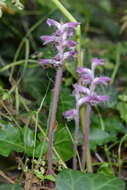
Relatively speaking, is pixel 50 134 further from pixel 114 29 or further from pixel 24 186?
pixel 114 29

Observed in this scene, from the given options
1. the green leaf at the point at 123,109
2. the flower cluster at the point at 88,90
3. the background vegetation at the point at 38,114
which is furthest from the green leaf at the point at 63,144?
the green leaf at the point at 123,109

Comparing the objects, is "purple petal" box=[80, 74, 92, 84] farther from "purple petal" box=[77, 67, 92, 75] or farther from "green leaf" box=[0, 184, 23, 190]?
"green leaf" box=[0, 184, 23, 190]

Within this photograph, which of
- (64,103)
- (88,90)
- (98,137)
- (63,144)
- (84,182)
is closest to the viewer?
(84,182)

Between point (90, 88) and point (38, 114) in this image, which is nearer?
point (90, 88)

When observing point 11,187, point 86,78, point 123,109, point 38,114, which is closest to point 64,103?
point 38,114

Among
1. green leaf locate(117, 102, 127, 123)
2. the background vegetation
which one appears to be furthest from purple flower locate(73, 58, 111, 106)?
green leaf locate(117, 102, 127, 123)

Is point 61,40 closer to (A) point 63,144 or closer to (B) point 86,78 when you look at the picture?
(B) point 86,78

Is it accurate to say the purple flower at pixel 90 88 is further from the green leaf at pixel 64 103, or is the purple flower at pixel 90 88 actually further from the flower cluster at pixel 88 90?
the green leaf at pixel 64 103
